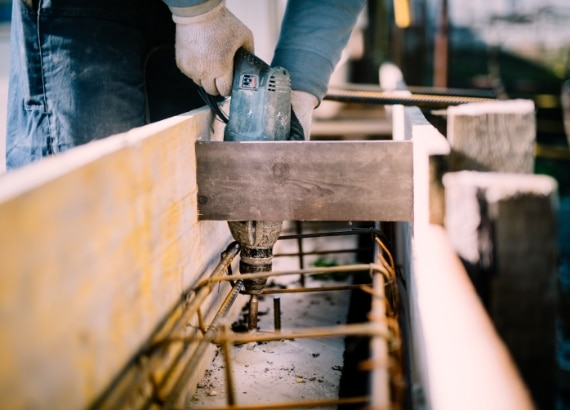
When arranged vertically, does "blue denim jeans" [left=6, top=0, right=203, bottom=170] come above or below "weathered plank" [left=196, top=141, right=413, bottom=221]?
above

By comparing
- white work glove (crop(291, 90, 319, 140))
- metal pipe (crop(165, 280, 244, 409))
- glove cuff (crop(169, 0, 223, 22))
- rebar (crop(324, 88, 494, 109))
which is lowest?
metal pipe (crop(165, 280, 244, 409))

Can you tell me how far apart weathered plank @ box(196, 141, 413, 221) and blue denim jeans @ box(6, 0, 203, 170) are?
2.41ft

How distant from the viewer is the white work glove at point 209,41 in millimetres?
2135

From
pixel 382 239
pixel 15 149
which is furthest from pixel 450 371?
pixel 15 149

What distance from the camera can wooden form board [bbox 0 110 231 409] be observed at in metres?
0.94

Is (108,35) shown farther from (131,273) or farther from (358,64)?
(358,64)

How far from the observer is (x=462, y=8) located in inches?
642

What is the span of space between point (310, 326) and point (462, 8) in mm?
15823

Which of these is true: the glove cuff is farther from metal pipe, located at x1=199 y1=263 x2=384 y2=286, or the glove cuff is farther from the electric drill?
metal pipe, located at x1=199 y1=263 x2=384 y2=286

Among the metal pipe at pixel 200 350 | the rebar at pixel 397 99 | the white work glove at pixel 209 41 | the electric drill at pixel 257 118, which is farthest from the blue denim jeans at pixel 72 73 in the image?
the rebar at pixel 397 99

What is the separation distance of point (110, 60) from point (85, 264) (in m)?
1.56

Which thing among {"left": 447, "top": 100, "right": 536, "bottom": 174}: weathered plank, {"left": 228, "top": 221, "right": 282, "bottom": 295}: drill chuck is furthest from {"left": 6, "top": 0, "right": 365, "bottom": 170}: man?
{"left": 447, "top": 100, "right": 536, "bottom": 174}: weathered plank

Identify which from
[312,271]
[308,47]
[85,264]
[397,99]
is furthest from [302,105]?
→ [85,264]

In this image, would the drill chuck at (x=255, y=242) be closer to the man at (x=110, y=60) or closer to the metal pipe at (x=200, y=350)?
the metal pipe at (x=200, y=350)
